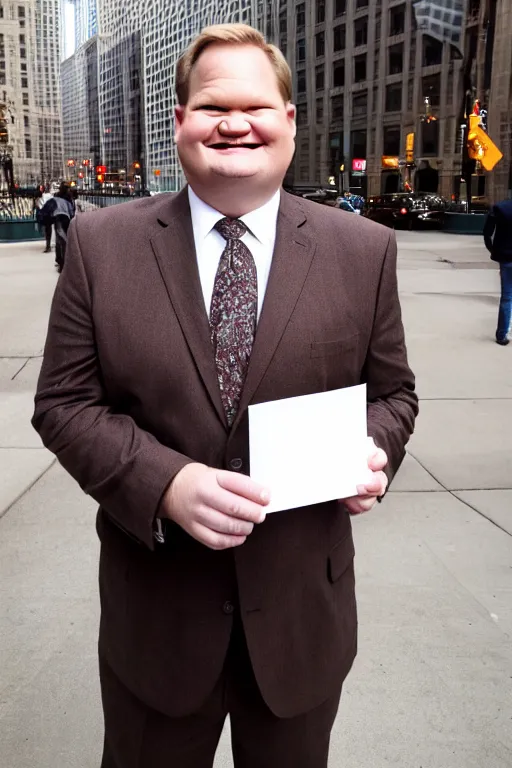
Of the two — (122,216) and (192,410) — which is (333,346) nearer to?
(192,410)

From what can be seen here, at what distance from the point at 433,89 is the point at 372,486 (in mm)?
63656

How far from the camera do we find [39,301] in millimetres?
11398

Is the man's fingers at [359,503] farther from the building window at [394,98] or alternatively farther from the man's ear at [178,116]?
the building window at [394,98]

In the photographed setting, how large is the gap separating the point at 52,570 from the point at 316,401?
2.82 metres

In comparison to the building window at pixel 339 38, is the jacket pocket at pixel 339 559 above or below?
below

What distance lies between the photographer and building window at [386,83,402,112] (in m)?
62.7

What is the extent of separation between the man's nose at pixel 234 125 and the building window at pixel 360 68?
72.5 m

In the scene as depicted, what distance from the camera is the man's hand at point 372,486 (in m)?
1.42

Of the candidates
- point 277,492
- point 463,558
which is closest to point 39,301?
point 463,558

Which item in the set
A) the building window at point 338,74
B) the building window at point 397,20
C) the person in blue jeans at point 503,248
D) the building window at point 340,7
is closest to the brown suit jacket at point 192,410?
the person in blue jeans at point 503,248

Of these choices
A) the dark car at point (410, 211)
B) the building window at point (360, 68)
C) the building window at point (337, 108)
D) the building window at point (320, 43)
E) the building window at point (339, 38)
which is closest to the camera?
the dark car at point (410, 211)

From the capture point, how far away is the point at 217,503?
4.27ft

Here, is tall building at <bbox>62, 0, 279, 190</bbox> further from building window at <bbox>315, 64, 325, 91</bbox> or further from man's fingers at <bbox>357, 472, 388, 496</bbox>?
man's fingers at <bbox>357, 472, 388, 496</bbox>

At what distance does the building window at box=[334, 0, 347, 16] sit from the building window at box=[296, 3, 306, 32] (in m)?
5.70
